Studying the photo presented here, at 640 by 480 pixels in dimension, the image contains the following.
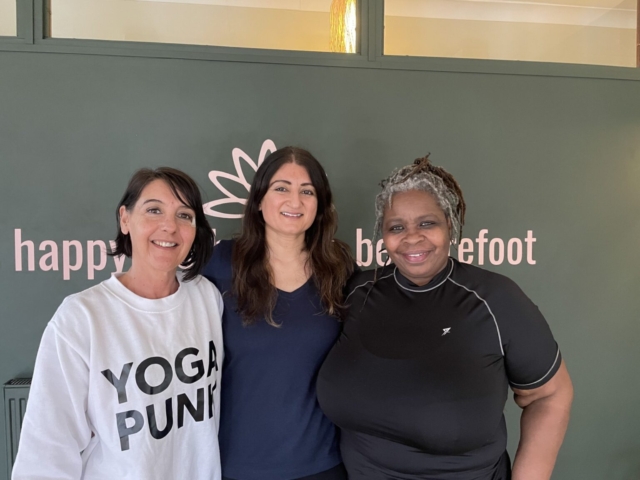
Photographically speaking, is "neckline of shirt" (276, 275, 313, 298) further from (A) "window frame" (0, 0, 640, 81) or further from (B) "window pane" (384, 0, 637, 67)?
(B) "window pane" (384, 0, 637, 67)

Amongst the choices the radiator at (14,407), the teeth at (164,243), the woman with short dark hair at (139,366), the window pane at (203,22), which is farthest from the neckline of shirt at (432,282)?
the radiator at (14,407)

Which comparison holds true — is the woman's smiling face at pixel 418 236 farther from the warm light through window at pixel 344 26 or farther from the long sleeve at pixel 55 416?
the warm light through window at pixel 344 26

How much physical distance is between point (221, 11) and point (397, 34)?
93 centimetres

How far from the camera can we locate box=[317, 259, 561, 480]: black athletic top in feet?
3.47

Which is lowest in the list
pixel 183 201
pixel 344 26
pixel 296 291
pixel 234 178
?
pixel 296 291

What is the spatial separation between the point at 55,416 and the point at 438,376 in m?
0.93

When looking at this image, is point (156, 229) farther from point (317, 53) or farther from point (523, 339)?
point (317, 53)

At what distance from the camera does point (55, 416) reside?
904mm

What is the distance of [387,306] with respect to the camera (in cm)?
123

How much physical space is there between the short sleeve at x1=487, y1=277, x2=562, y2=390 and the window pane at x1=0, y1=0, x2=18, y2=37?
2194 millimetres

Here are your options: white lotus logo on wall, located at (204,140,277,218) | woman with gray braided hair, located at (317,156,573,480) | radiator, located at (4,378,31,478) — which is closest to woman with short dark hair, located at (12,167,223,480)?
woman with gray braided hair, located at (317,156,573,480)

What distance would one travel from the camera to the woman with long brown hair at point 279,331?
1208mm

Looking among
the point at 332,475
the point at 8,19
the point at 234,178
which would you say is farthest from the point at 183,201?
the point at 8,19

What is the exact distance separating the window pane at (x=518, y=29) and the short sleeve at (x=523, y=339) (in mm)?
1417
